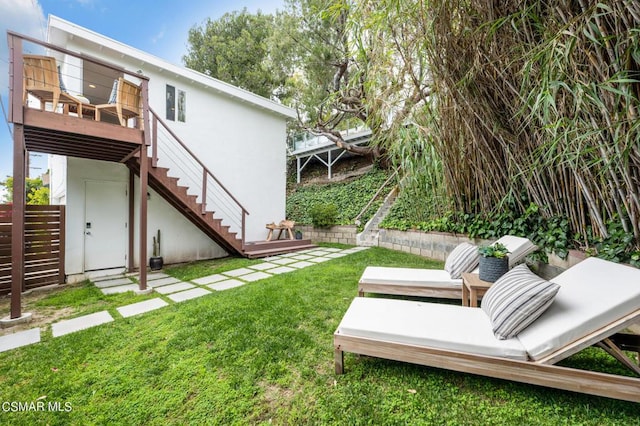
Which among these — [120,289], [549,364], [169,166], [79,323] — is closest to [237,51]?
[169,166]

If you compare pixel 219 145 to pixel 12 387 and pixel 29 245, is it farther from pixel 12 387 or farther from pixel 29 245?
pixel 12 387

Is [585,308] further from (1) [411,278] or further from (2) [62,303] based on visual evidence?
(2) [62,303]

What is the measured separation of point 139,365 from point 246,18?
50.3 feet

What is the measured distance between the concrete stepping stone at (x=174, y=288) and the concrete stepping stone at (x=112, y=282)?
3.08 feet

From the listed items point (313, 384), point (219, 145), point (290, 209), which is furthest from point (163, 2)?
point (313, 384)

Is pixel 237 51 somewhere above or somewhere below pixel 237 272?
above

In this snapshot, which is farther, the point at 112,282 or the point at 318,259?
the point at 318,259

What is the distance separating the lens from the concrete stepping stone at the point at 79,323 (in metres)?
→ 2.66

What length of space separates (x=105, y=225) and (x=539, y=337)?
681cm

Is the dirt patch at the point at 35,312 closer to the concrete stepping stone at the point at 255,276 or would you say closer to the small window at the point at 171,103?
the concrete stepping stone at the point at 255,276

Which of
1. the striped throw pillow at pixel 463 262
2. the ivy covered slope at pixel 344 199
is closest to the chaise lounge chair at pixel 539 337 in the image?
the striped throw pillow at pixel 463 262

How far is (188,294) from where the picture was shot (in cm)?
375

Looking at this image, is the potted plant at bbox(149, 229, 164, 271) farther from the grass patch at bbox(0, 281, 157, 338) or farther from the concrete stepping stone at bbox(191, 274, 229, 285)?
the concrete stepping stone at bbox(191, 274, 229, 285)

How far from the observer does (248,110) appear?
767 centimetres
